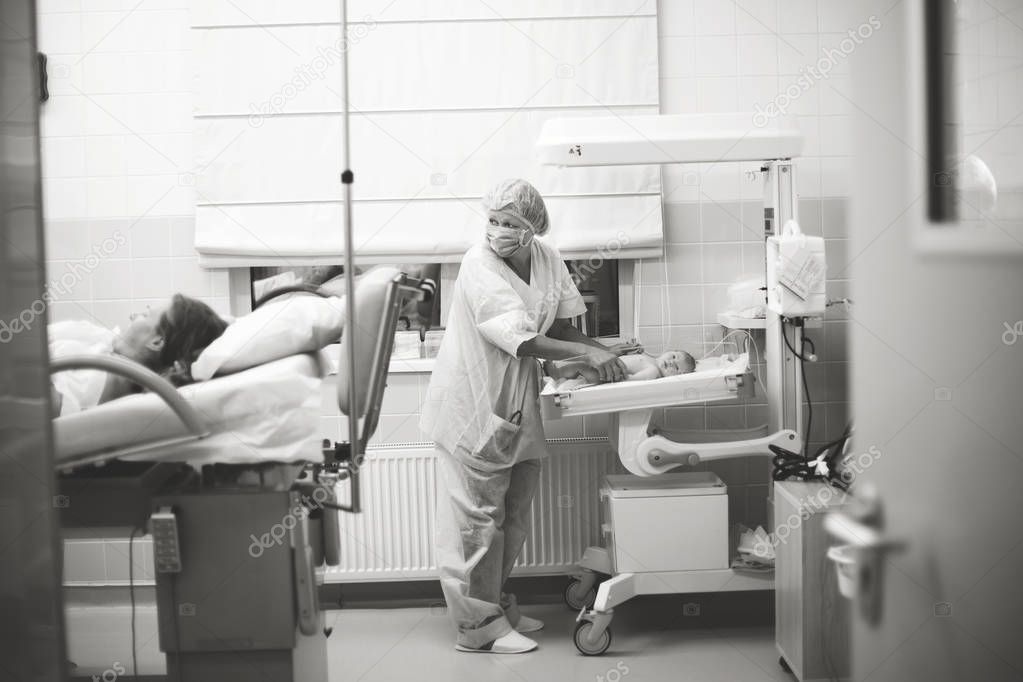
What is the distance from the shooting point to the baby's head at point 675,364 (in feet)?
10.7

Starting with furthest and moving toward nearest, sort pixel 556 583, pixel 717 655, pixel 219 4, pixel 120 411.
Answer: pixel 556 583
pixel 219 4
pixel 717 655
pixel 120 411

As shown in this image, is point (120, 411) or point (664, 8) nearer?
point (120, 411)

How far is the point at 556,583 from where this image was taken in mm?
3881

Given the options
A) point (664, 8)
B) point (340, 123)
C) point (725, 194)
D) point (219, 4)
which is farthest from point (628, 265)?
point (219, 4)

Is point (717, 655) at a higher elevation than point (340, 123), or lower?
lower

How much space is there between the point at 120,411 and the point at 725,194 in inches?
96.7

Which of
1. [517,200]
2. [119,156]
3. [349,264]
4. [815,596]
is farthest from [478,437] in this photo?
[119,156]

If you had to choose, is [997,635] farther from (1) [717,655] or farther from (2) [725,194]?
(2) [725,194]

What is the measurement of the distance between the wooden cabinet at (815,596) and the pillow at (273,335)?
1.36m

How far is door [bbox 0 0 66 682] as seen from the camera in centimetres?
114

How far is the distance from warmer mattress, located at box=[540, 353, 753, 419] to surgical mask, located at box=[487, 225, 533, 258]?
50cm

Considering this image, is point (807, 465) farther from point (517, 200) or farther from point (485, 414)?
point (517, 200)

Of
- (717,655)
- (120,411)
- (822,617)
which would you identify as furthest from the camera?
(717,655)

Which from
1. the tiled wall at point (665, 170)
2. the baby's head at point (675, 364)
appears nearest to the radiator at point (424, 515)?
the tiled wall at point (665, 170)
